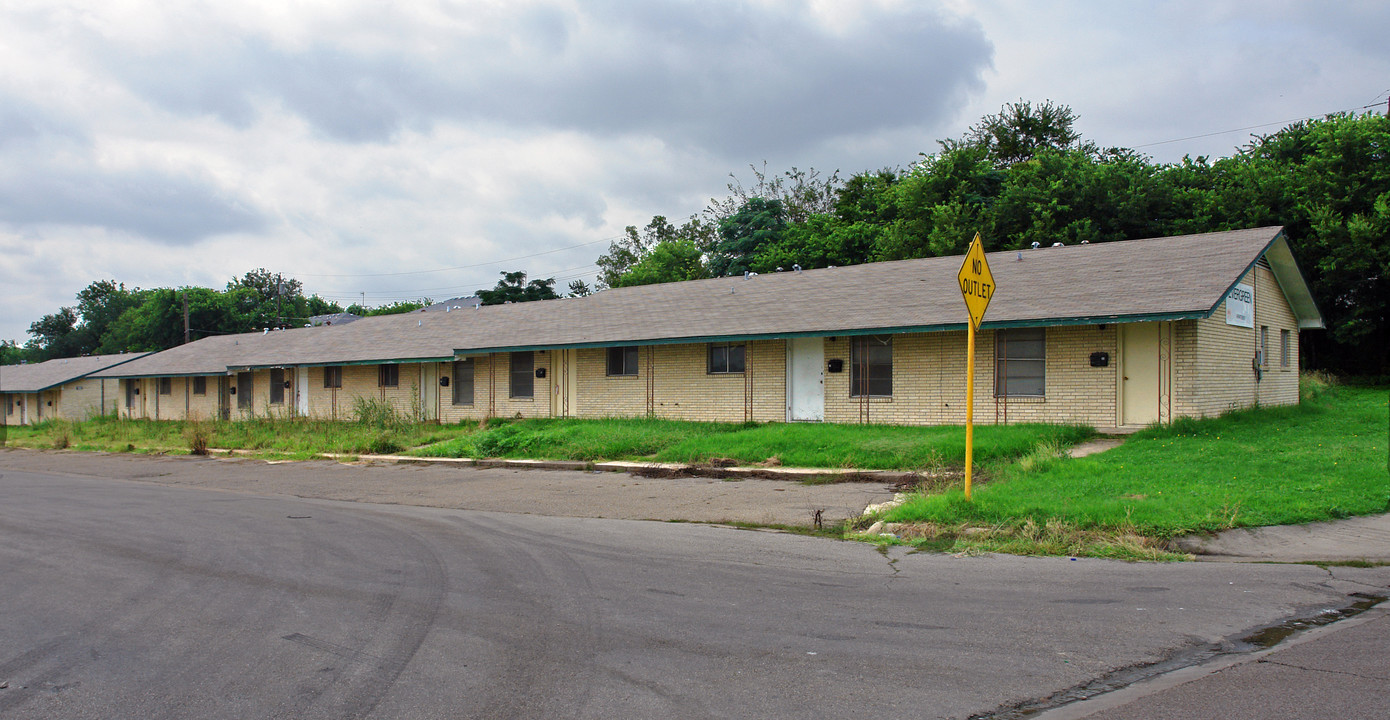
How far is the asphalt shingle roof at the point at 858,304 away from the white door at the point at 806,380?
709 mm

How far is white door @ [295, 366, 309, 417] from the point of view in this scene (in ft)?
109

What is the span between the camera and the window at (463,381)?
2830 cm

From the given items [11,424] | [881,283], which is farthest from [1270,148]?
[11,424]

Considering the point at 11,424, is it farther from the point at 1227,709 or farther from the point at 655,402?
the point at 1227,709

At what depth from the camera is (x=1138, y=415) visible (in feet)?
56.2

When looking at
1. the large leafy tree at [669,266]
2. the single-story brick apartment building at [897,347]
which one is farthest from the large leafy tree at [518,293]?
the single-story brick apartment building at [897,347]

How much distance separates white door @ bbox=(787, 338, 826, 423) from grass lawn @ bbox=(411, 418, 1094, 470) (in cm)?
108

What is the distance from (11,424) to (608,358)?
47.7 metres

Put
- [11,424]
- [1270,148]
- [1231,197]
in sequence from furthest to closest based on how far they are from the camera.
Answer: [11,424] < [1270,148] < [1231,197]

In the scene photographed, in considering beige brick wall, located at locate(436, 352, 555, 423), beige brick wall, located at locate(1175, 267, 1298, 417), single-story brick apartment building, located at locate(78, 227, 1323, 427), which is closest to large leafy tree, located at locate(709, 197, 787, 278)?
single-story brick apartment building, located at locate(78, 227, 1323, 427)

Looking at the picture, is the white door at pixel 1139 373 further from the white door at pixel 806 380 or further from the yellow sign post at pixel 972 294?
the yellow sign post at pixel 972 294

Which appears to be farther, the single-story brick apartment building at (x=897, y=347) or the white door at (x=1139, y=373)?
the single-story brick apartment building at (x=897, y=347)

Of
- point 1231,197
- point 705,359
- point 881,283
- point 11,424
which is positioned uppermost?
point 1231,197

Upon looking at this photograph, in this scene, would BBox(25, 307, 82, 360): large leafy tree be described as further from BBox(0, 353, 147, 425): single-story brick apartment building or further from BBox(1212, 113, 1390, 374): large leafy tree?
BBox(1212, 113, 1390, 374): large leafy tree
